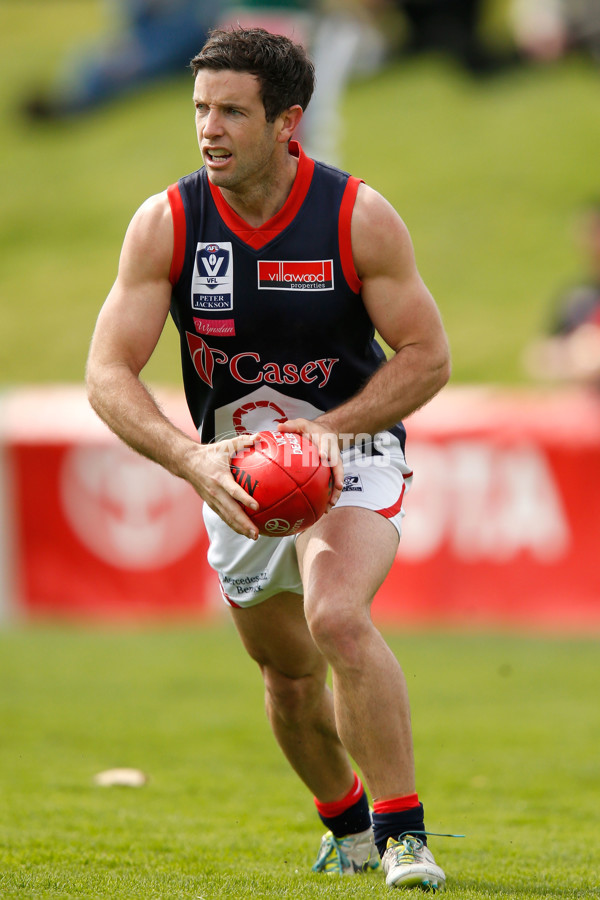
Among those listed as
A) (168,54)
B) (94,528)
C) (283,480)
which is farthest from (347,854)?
(168,54)

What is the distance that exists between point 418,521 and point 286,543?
20.5ft

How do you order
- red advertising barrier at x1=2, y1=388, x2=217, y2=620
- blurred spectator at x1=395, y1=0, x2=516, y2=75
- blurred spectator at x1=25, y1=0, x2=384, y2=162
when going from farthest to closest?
blurred spectator at x1=395, y1=0, x2=516, y2=75
blurred spectator at x1=25, y1=0, x2=384, y2=162
red advertising barrier at x1=2, y1=388, x2=217, y2=620

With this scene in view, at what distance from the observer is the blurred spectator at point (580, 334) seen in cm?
1103

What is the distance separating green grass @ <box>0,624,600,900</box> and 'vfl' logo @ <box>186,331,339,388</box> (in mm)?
1658

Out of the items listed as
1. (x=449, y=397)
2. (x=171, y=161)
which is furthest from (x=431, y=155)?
(x=449, y=397)

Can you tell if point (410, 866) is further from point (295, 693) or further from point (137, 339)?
point (137, 339)

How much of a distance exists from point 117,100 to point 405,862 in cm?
2771

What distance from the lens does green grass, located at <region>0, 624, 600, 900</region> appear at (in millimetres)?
4277

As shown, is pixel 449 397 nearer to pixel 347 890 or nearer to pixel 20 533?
pixel 20 533

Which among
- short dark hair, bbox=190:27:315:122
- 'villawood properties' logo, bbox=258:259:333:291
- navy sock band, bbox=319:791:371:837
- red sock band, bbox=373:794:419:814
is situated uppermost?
short dark hair, bbox=190:27:315:122

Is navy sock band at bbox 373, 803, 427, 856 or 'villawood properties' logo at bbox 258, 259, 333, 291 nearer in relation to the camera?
navy sock band at bbox 373, 803, 427, 856

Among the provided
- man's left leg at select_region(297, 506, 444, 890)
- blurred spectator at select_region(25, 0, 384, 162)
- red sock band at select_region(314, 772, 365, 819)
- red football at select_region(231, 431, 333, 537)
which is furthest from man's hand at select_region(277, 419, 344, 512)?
blurred spectator at select_region(25, 0, 384, 162)

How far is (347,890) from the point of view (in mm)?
3986

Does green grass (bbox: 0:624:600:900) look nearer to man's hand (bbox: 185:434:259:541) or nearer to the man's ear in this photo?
man's hand (bbox: 185:434:259:541)
